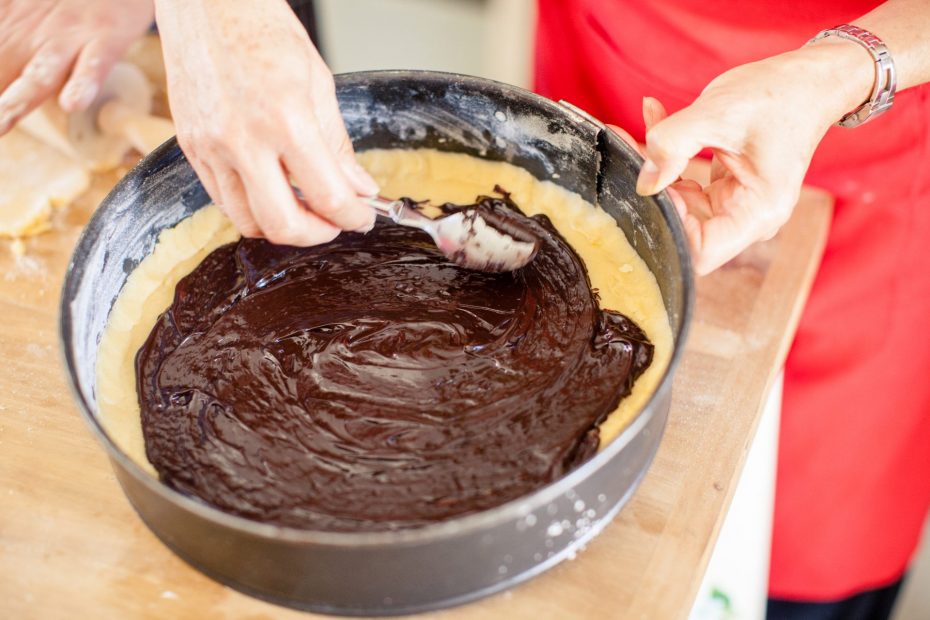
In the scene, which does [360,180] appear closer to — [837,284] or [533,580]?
[533,580]

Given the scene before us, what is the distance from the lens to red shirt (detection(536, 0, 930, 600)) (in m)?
1.28

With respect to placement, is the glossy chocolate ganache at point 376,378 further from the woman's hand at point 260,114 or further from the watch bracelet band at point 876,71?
the watch bracelet band at point 876,71

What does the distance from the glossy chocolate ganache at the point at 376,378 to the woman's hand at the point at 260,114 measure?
0.18 meters

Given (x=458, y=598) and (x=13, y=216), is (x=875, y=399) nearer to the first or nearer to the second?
(x=458, y=598)

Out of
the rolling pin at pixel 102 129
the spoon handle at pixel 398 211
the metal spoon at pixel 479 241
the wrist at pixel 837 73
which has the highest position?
the wrist at pixel 837 73

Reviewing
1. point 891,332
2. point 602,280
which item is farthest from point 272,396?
point 891,332

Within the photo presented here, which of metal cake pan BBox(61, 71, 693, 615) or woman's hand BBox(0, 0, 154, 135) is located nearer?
metal cake pan BBox(61, 71, 693, 615)

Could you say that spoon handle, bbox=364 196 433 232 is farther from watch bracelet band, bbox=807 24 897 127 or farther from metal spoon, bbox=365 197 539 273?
watch bracelet band, bbox=807 24 897 127

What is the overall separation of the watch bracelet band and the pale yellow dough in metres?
0.36

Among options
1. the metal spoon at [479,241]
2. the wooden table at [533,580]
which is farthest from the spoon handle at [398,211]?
the wooden table at [533,580]

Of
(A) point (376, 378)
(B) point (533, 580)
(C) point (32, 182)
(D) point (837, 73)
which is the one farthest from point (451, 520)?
(C) point (32, 182)

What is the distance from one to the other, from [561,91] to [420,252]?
0.50m

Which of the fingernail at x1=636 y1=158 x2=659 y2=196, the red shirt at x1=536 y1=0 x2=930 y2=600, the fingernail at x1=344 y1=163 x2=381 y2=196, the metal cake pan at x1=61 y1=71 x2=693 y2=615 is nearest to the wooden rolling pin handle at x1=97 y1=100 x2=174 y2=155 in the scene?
the metal cake pan at x1=61 y1=71 x2=693 y2=615

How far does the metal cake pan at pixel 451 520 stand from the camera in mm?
790
